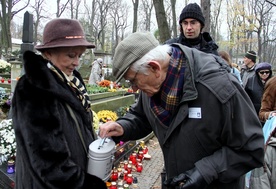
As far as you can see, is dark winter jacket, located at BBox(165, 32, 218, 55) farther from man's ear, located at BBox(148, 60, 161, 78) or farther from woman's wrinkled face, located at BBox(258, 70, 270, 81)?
man's ear, located at BBox(148, 60, 161, 78)

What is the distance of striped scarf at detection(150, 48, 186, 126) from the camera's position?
4.94ft

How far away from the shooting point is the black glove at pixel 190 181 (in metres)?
1.41

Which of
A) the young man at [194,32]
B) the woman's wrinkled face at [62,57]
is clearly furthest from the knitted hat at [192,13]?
the woman's wrinkled face at [62,57]

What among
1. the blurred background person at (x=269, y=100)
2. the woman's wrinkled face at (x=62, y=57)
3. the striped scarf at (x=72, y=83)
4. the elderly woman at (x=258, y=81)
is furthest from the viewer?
the elderly woman at (x=258, y=81)

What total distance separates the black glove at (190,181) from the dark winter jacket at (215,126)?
28 mm

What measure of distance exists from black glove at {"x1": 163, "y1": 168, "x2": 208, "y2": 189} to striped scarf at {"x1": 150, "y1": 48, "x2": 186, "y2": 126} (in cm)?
33

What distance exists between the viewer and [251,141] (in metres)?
1.44

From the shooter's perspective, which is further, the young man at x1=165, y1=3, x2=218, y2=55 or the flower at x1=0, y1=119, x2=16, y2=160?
the young man at x1=165, y1=3, x2=218, y2=55

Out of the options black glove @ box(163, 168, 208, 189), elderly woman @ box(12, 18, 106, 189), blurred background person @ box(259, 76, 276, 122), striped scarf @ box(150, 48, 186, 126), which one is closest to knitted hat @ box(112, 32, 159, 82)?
striped scarf @ box(150, 48, 186, 126)

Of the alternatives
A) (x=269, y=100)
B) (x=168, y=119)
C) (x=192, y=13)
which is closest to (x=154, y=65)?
(x=168, y=119)

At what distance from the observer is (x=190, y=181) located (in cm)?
142

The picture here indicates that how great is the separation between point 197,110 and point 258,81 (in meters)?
4.04

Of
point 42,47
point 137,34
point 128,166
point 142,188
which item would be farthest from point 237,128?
point 128,166

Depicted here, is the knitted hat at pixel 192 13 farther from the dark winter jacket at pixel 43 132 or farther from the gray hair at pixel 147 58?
the dark winter jacket at pixel 43 132
